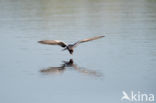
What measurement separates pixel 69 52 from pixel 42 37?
146 inches

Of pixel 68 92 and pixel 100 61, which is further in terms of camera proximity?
pixel 100 61

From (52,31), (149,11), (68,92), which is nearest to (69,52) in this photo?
(68,92)

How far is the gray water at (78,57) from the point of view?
12.4m

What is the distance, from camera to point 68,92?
12258mm

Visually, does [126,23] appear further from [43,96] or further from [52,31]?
[43,96]

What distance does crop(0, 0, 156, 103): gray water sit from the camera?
40.7ft

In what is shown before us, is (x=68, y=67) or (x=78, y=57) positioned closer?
(x=68, y=67)

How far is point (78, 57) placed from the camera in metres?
15.5

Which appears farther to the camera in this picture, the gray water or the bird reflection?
the bird reflection

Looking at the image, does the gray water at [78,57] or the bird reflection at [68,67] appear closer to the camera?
the gray water at [78,57]

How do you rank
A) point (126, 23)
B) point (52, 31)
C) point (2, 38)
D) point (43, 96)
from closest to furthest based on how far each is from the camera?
point (43, 96) < point (2, 38) < point (52, 31) < point (126, 23)

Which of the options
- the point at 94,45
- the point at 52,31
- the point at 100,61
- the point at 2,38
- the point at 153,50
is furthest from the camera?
the point at 52,31

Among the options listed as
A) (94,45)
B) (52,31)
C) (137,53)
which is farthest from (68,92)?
(52,31)

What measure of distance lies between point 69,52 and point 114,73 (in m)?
2.23
